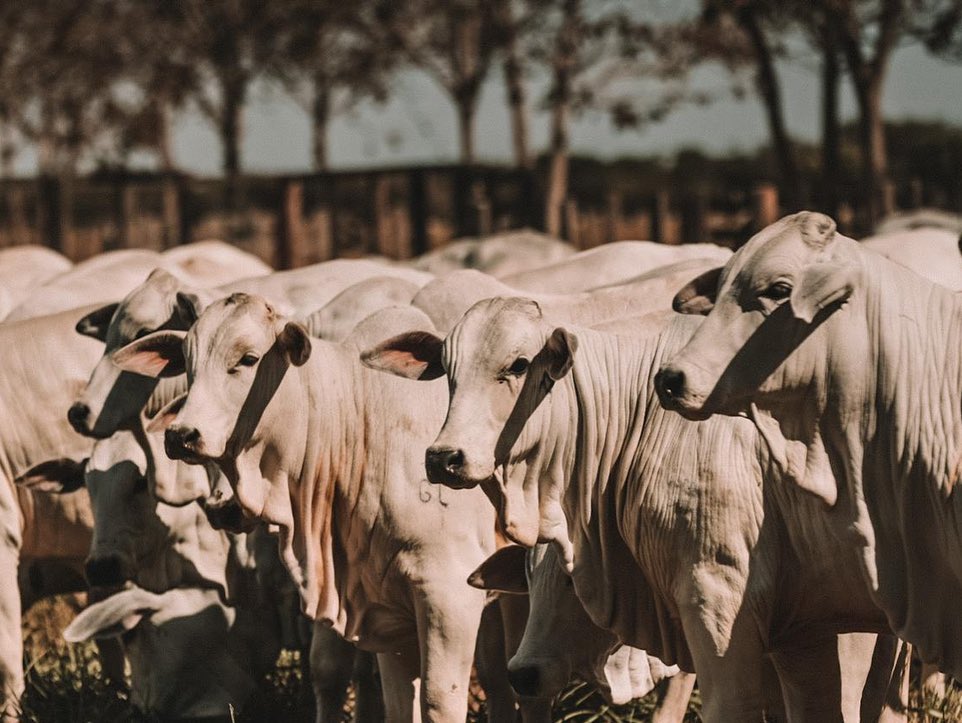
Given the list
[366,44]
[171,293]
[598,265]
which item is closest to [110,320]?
[171,293]

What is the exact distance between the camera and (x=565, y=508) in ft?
19.9

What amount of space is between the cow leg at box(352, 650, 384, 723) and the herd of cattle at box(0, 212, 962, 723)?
0.07ft

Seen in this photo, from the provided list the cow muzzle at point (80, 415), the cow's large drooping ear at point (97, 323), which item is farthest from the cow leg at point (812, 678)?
the cow's large drooping ear at point (97, 323)

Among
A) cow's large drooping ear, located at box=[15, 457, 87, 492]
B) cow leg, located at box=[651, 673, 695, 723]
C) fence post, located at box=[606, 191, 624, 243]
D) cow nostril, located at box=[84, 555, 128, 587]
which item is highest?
fence post, located at box=[606, 191, 624, 243]

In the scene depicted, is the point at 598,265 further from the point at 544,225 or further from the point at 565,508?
the point at 544,225

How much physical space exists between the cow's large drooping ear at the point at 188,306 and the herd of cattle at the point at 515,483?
0.02 m

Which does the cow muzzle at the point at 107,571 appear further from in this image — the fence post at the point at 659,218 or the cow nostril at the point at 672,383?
the fence post at the point at 659,218

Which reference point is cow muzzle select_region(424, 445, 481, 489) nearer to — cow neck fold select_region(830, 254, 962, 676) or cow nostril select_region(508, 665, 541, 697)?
cow neck fold select_region(830, 254, 962, 676)

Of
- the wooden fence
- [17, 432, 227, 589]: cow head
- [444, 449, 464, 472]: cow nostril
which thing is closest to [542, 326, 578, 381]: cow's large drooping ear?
[444, 449, 464, 472]: cow nostril

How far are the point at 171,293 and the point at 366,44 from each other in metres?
27.0

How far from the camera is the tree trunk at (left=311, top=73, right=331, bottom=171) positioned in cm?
3706

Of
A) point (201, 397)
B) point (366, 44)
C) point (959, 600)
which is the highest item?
point (366, 44)

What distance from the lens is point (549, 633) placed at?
6719 millimetres

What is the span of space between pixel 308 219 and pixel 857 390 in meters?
19.5
